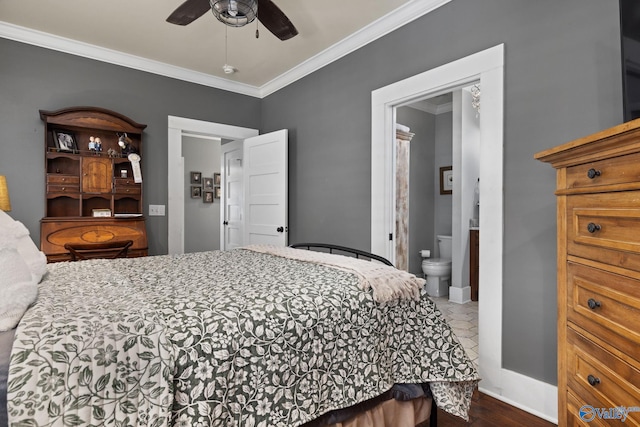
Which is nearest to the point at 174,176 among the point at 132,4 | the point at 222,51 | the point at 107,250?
the point at 107,250

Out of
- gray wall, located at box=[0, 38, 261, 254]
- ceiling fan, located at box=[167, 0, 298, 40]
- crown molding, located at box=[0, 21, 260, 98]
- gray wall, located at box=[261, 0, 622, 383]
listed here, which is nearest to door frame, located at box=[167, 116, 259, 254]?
gray wall, located at box=[0, 38, 261, 254]

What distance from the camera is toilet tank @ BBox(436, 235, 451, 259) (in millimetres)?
4801

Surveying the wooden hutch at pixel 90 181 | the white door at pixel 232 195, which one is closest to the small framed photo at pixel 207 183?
the white door at pixel 232 195

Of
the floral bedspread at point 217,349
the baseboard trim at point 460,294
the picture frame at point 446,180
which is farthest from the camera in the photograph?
the picture frame at point 446,180

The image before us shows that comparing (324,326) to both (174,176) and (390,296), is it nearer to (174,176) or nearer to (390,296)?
(390,296)

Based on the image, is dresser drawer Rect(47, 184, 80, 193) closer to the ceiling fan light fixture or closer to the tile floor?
the ceiling fan light fixture

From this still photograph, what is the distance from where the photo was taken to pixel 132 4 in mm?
2586

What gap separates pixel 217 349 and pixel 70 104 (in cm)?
338

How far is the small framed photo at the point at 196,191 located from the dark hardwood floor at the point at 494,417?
523cm

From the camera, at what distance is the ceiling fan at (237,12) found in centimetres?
187

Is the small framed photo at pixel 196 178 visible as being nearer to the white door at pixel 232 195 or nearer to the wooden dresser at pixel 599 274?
the white door at pixel 232 195

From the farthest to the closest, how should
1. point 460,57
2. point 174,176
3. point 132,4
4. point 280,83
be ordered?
point 280,83
point 174,176
point 132,4
point 460,57

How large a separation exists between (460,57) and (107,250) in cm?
333

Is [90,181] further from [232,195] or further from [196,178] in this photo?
[196,178]
